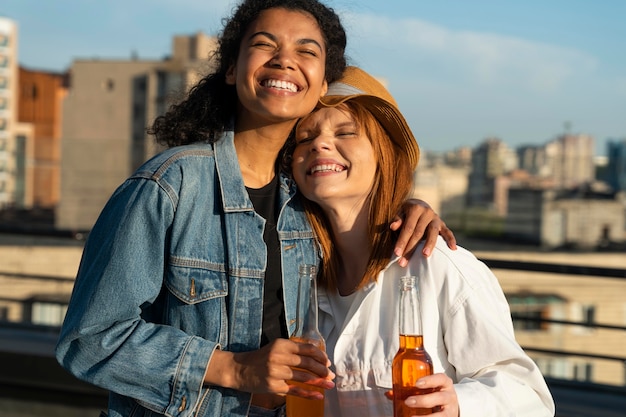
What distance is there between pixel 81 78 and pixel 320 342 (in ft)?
229

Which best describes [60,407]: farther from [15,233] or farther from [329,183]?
[329,183]

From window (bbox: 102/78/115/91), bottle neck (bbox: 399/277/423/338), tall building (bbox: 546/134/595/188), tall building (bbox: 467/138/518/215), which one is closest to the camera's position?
bottle neck (bbox: 399/277/423/338)

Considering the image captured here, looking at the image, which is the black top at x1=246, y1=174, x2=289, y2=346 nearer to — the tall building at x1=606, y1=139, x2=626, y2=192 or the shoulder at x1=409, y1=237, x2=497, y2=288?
the shoulder at x1=409, y1=237, x2=497, y2=288

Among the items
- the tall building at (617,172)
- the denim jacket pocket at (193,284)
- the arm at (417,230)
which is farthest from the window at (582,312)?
the denim jacket pocket at (193,284)

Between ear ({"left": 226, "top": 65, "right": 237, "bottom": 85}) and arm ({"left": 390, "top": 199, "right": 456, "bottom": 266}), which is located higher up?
ear ({"left": 226, "top": 65, "right": 237, "bottom": 85})

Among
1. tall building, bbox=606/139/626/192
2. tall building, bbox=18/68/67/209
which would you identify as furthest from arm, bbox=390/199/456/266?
tall building, bbox=18/68/67/209

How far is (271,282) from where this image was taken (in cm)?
252

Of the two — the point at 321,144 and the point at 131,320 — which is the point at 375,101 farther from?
the point at 131,320

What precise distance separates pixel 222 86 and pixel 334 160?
1.33 ft

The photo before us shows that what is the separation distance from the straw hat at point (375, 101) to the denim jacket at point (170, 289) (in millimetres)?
407

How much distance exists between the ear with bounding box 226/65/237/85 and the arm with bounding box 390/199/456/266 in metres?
0.63

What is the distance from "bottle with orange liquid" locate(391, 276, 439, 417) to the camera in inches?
80.1

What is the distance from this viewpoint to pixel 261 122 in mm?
2611

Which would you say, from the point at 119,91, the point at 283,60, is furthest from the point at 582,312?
the point at 283,60
